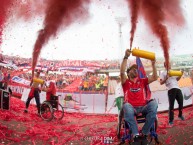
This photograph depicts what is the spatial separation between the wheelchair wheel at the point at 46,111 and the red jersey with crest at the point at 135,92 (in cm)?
451

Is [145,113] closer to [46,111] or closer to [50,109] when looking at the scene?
[50,109]

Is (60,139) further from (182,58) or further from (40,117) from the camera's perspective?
(182,58)

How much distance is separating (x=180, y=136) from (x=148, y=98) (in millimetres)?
1195

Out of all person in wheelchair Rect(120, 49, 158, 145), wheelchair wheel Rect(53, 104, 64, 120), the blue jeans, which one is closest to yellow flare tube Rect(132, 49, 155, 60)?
person in wheelchair Rect(120, 49, 158, 145)

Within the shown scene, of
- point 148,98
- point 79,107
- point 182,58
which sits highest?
point 182,58

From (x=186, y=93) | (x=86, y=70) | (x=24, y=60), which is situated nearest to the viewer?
→ (x=186, y=93)

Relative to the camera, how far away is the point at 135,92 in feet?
15.8

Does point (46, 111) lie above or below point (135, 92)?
below

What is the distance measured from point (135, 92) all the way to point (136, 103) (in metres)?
0.21

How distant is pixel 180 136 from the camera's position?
534 cm

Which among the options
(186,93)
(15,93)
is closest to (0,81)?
(15,93)

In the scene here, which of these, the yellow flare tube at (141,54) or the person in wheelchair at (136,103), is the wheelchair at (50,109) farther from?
the yellow flare tube at (141,54)

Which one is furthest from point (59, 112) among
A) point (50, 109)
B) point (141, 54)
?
point (141, 54)

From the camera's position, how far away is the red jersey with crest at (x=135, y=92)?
4.75 m
